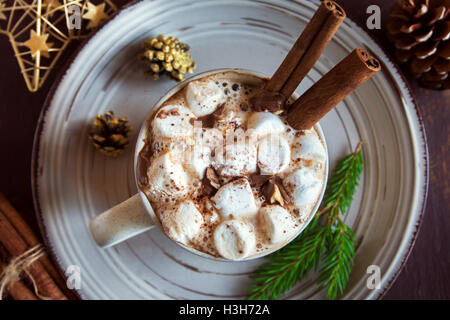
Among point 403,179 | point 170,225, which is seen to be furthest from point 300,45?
point 403,179

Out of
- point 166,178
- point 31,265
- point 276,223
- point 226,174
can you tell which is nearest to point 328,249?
point 276,223

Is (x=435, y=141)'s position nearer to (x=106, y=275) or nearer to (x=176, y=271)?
(x=176, y=271)

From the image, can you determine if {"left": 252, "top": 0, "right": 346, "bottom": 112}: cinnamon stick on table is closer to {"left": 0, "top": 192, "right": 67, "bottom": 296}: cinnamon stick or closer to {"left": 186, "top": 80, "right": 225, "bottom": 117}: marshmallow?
{"left": 186, "top": 80, "right": 225, "bottom": 117}: marshmallow

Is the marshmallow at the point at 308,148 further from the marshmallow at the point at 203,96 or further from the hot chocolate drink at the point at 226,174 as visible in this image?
the marshmallow at the point at 203,96

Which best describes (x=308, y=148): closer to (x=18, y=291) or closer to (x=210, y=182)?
(x=210, y=182)

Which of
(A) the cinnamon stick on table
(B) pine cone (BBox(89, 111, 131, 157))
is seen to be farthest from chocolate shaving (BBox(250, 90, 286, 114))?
(B) pine cone (BBox(89, 111, 131, 157))

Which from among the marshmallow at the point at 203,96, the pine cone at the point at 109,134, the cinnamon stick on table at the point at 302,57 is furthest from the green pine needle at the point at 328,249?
the pine cone at the point at 109,134
